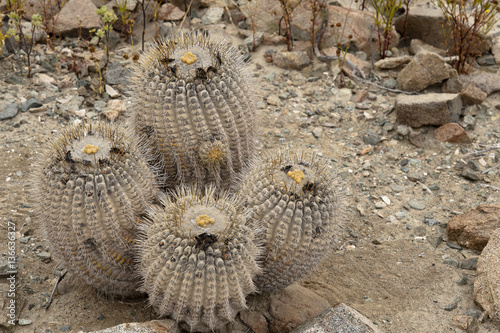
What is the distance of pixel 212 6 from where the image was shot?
777cm

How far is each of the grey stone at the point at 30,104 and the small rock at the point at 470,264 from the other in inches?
177

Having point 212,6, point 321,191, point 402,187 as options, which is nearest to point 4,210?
point 321,191

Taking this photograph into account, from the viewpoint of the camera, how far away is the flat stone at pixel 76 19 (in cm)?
697

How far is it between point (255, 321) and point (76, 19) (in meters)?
4.95

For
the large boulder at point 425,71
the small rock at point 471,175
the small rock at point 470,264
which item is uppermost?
the large boulder at point 425,71

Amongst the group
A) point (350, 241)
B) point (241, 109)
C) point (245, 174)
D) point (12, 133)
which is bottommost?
point (350, 241)

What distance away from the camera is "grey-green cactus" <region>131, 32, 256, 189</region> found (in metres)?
3.73

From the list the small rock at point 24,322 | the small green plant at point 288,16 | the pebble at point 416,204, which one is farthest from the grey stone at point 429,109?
the small rock at point 24,322

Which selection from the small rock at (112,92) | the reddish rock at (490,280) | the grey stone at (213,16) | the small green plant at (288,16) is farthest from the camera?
the grey stone at (213,16)

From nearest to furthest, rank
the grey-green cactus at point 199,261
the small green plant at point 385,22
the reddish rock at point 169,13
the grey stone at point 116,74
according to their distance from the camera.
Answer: the grey-green cactus at point 199,261
the grey stone at point 116,74
the small green plant at point 385,22
the reddish rock at point 169,13

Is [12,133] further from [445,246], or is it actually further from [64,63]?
[445,246]

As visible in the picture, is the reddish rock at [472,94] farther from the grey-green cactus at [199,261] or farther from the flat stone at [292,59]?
the grey-green cactus at [199,261]

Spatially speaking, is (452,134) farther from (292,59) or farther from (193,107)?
(193,107)

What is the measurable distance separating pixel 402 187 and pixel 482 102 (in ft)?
5.71
